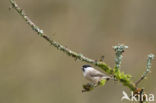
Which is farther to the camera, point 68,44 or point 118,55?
point 68,44

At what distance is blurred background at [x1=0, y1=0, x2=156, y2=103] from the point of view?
4.91 m

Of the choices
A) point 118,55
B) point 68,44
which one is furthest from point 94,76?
point 68,44

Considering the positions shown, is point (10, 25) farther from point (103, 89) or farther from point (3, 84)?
point (103, 89)

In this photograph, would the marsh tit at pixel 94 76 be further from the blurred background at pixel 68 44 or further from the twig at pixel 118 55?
the blurred background at pixel 68 44

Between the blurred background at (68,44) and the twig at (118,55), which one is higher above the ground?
the blurred background at (68,44)

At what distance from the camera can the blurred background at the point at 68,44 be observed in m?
4.91

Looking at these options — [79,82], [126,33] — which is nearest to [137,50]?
[126,33]

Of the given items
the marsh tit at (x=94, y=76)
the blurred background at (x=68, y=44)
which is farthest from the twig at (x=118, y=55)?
the blurred background at (x=68, y=44)

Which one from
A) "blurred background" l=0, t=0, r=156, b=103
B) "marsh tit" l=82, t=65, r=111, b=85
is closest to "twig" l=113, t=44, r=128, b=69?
"marsh tit" l=82, t=65, r=111, b=85

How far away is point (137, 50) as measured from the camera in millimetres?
5082

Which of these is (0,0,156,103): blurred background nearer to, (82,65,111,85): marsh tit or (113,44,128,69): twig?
(82,65,111,85): marsh tit

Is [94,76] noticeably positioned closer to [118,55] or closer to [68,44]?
[118,55]

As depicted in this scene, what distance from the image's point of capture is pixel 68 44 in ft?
16.1

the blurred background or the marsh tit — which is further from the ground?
the blurred background
